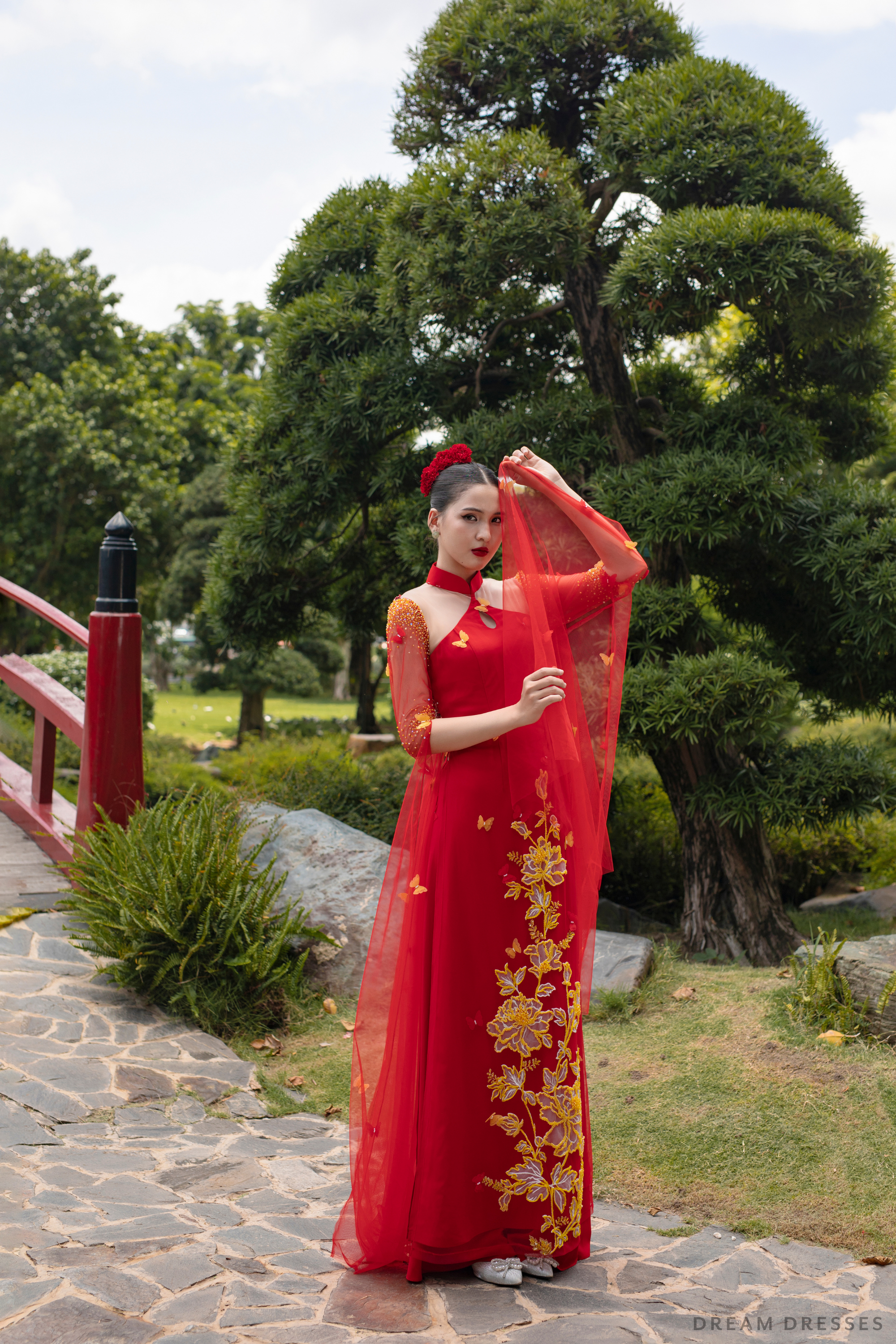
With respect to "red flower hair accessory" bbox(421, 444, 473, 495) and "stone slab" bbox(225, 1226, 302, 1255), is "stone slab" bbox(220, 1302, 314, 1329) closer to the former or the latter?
"stone slab" bbox(225, 1226, 302, 1255)

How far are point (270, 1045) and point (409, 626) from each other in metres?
2.37

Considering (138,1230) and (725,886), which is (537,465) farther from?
(725,886)

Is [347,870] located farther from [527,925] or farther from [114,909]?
[527,925]

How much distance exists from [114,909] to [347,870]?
118cm

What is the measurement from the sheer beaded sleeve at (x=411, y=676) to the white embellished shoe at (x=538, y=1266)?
4.00 feet

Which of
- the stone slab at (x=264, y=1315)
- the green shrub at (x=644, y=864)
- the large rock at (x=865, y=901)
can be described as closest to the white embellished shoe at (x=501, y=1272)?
the stone slab at (x=264, y=1315)

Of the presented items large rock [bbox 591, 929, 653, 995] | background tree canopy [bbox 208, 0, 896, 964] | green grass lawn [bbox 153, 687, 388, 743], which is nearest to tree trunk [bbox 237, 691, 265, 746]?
green grass lawn [bbox 153, 687, 388, 743]

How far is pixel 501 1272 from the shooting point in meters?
2.47

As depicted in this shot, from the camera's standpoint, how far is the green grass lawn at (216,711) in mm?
18219

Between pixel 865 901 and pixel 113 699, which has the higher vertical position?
pixel 113 699

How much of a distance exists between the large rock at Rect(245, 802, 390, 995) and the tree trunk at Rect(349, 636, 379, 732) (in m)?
5.61

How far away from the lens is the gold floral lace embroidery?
8.19ft

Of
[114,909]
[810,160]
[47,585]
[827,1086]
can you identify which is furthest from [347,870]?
[47,585]

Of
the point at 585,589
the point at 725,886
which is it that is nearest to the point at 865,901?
the point at 725,886
